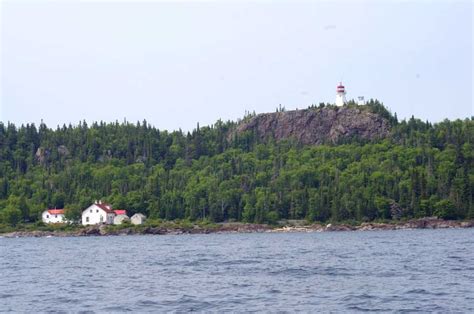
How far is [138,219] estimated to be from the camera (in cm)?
15912

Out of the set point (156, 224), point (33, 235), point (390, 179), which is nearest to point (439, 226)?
point (390, 179)

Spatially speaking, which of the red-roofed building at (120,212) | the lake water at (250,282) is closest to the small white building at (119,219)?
the red-roofed building at (120,212)

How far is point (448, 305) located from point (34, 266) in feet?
125

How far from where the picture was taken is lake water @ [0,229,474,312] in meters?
39.2

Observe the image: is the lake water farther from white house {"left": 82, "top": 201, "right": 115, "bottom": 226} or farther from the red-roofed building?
the red-roofed building

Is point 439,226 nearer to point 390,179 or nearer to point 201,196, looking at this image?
point 390,179

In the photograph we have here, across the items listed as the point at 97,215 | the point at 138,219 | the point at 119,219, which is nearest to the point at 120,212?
the point at 119,219

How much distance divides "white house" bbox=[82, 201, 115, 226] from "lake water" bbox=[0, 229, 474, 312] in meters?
86.1

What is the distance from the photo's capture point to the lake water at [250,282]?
129 ft

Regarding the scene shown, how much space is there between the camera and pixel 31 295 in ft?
147

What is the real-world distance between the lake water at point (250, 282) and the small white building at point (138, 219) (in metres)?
85.3

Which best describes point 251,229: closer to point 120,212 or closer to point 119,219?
point 119,219

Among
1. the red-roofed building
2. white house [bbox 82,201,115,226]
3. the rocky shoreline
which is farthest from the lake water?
the red-roofed building

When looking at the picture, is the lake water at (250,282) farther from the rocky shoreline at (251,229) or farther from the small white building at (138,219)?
the small white building at (138,219)
